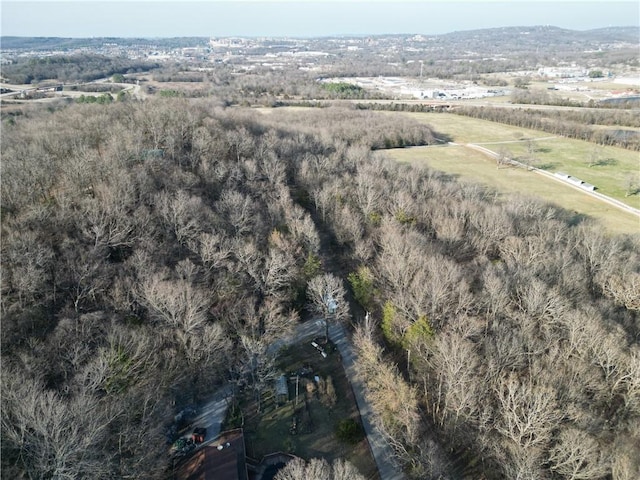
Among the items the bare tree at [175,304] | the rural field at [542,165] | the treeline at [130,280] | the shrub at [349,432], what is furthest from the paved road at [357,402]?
the rural field at [542,165]

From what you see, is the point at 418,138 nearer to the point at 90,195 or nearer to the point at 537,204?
the point at 537,204

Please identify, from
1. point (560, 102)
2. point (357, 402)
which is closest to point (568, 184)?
point (357, 402)

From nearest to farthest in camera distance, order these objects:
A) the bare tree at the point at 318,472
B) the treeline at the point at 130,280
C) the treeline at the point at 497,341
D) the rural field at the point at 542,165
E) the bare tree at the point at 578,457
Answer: the bare tree at the point at 318,472
the bare tree at the point at 578,457
the treeline at the point at 130,280
the treeline at the point at 497,341
the rural field at the point at 542,165

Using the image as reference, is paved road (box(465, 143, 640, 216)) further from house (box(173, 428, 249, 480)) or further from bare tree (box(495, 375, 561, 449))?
house (box(173, 428, 249, 480))

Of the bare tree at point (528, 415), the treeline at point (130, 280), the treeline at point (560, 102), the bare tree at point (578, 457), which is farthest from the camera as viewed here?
the treeline at point (560, 102)

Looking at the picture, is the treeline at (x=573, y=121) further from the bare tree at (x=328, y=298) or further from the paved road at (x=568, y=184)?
the bare tree at (x=328, y=298)

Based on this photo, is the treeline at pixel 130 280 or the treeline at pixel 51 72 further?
the treeline at pixel 51 72
